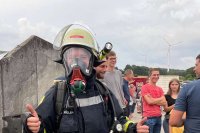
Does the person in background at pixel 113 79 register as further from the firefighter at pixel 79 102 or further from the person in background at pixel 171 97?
the firefighter at pixel 79 102

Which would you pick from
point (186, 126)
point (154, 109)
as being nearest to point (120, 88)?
point (154, 109)

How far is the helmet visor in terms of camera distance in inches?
108

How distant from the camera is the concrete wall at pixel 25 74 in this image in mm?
6901

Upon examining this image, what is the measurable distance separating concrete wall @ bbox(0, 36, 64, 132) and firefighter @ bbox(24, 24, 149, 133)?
166 inches

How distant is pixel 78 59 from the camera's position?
279 centimetres

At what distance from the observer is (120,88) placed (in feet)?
19.8

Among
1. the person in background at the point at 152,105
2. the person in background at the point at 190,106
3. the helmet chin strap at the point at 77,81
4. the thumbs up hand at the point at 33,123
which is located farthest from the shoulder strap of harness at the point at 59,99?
the person in background at the point at 152,105

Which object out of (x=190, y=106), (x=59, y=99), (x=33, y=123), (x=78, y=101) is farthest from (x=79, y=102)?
(x=190, y=106)

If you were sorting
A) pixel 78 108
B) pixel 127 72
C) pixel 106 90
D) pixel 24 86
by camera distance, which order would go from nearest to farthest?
pixel 78 108, pixel 106 90, pixel 24 86, pixel 127 72

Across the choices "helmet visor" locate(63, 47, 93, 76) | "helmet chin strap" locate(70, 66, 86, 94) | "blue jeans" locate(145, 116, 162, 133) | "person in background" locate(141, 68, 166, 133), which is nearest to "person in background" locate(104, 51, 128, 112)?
"person in background" locate(141, 68, 166, 133)

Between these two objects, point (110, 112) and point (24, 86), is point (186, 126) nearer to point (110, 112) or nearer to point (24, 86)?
point (110, 112)

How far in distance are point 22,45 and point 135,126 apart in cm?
499

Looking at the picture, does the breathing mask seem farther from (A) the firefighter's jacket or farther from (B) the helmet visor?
(A) the firefighter's jacket

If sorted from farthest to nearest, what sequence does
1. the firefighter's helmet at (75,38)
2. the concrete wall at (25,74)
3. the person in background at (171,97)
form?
the concrete wall at (25,74) → the person in background at (171,97) → the firefighter's helmet at (75,38)
